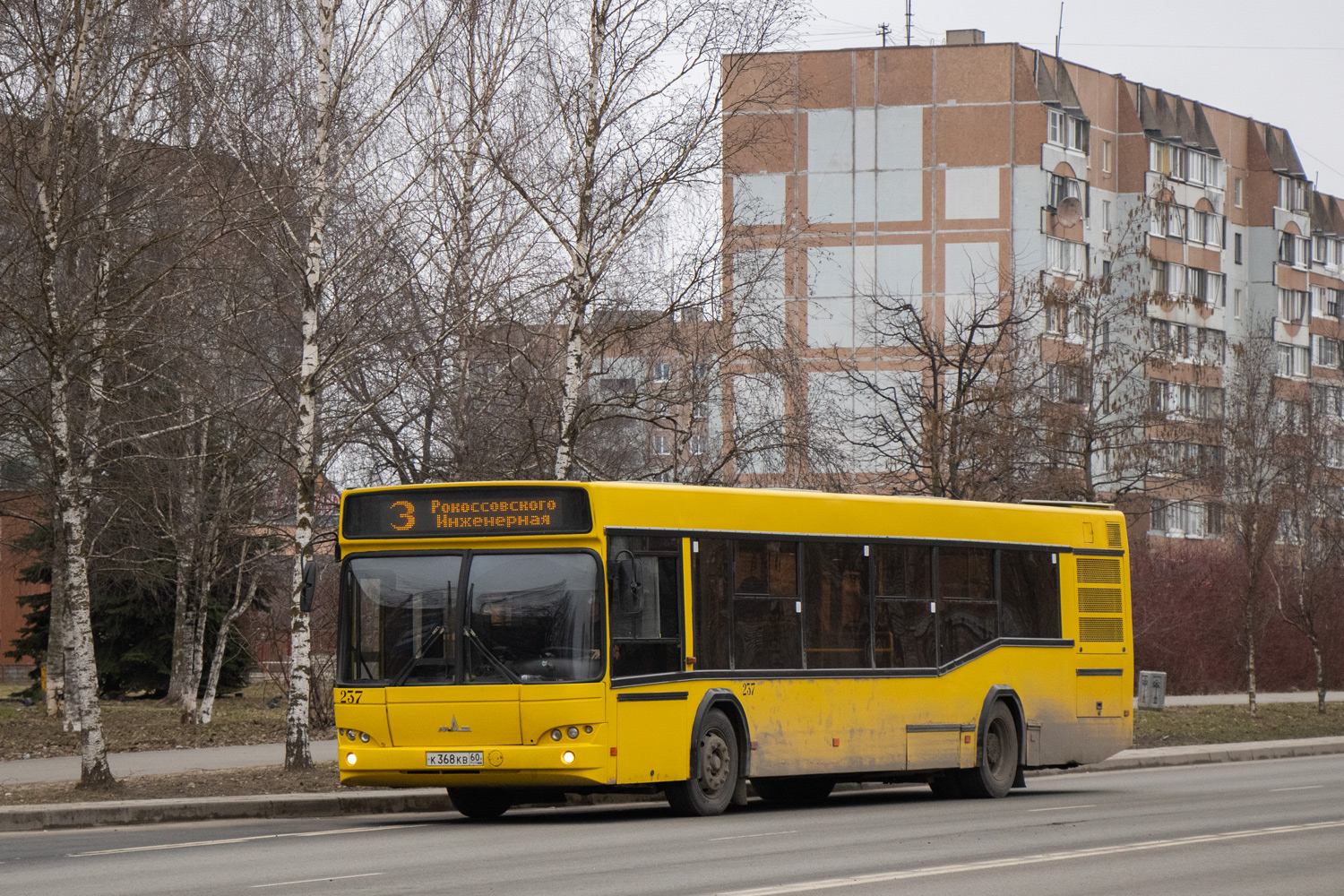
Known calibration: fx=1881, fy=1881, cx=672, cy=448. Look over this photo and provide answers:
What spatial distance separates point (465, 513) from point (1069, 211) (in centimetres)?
5700

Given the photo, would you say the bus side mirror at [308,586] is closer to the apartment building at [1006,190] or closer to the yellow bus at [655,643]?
the yellow bus at [655,643]

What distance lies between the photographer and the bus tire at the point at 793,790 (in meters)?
19.7

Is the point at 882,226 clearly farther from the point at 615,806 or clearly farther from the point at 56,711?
the point at 615,806

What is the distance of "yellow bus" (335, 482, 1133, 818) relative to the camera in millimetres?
16016

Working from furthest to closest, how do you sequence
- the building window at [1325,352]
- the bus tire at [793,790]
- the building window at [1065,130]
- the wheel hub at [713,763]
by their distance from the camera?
the building window at [1325,352], the building window at [1065,130], the bus tire at [793,790], the wheel hub at [713,763]

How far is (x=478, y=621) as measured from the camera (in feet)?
53.1

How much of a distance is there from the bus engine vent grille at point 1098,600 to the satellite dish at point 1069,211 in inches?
1944

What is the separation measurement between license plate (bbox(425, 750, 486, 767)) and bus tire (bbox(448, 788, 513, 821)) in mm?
1458

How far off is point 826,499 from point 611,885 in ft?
25.4

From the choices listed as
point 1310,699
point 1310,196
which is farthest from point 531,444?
point 1310,196

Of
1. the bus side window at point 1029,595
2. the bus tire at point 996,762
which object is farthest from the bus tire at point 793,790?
the bus side window at point 1029,595

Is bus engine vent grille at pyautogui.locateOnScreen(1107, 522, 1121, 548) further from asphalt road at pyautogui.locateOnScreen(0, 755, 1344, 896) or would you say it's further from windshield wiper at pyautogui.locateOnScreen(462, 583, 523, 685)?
windshield wiper at pyautogui.locateOnScreen(462, 583, 523, 685)

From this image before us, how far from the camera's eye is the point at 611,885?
11.3 m

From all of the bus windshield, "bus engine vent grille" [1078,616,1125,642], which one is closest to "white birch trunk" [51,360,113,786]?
the bus windshield
